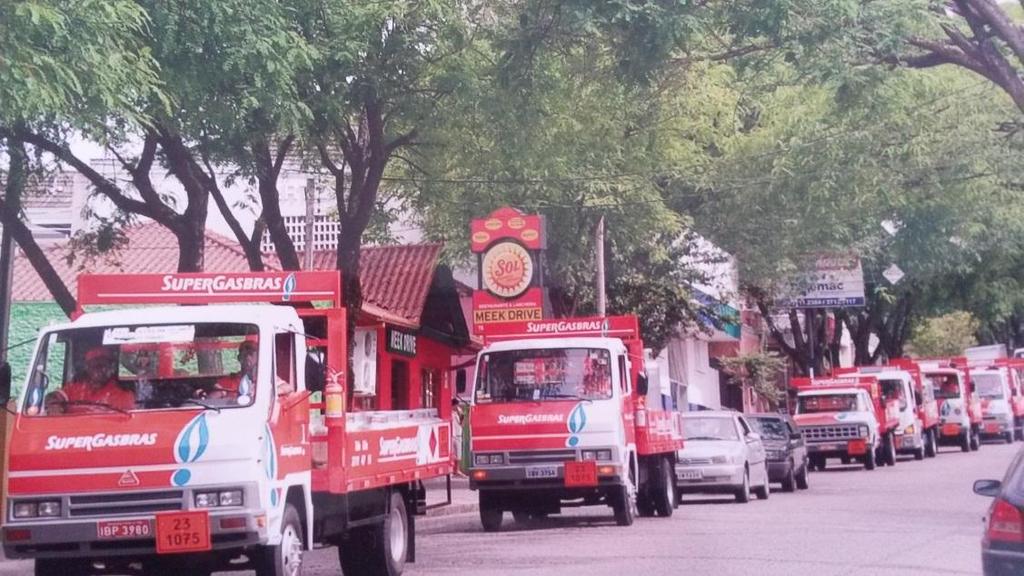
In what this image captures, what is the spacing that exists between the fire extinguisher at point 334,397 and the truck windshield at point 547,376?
7.43m

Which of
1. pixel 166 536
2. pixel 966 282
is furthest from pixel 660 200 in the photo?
pixel 966 282

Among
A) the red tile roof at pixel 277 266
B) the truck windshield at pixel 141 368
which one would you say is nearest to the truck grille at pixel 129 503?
the truck windshield at pixel 141 368

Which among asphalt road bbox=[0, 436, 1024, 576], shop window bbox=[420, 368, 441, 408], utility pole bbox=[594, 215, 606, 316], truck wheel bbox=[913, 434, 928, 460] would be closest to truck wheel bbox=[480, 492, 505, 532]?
asphalt road bbox=[0, 436, 1024, 576]

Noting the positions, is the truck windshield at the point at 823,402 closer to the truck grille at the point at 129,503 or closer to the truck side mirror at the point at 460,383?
the truck side mirror at the point at 460,383

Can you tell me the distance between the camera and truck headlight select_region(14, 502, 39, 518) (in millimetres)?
10766

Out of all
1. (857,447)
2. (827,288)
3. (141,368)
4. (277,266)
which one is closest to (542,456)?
(141,368)

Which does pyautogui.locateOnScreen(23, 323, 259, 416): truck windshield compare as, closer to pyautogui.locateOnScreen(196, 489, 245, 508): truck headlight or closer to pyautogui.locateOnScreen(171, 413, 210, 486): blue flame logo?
pyautogui.locateOnScreen(171, 413, 210, 486): blue flame logo

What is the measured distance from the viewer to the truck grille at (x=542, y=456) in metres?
18.9

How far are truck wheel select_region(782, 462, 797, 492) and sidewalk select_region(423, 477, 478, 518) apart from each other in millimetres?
6157

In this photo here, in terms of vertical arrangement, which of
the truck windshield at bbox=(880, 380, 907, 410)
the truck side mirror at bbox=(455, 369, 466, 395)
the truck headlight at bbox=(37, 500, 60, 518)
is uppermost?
the truck side mirror at bbox=(455, 369, 466, 395)

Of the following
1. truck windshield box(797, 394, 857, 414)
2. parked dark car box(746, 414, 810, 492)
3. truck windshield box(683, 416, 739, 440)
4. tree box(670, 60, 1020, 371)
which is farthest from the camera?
truck windshield box(797, 394, 857, 414)

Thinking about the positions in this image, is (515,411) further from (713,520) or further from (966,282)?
(966,282)

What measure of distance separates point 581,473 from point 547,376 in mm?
1436

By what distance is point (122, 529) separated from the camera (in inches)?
418
